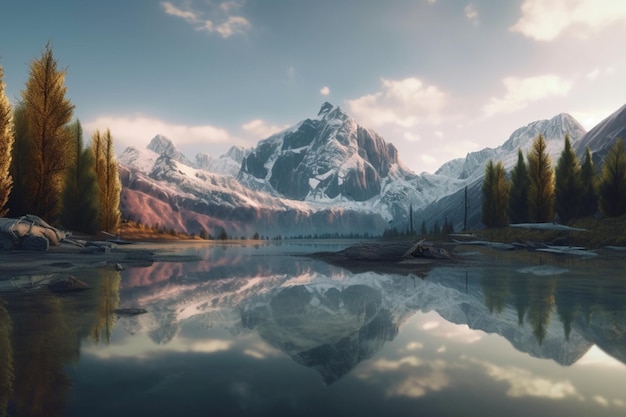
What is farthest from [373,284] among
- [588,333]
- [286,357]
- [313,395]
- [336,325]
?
[313,395]

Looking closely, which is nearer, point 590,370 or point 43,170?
point 590,370

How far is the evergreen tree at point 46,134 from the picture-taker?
36594 millimetres

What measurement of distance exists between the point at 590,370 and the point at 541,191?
62487 mm

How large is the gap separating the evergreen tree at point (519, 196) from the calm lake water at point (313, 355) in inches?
2341

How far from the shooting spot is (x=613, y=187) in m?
50.9

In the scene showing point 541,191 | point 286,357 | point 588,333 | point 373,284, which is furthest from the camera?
point 541,191

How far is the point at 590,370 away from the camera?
17.6 ft

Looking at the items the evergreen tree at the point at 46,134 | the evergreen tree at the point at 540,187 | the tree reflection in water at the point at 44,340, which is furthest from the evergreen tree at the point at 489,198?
the tree reflection in water at the point at 44,340

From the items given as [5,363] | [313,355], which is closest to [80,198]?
[5,363]

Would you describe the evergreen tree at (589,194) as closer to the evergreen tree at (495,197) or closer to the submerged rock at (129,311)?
the evergreen tree at (495,197)

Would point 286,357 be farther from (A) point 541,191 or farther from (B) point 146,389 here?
(A) point 541,191

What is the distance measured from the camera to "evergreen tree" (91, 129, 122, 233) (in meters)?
53.4

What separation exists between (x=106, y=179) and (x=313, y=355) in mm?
56868

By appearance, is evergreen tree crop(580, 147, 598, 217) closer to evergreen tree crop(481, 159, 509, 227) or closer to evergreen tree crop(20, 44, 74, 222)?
evergreen tree crop(481, 159, 509, 227)
